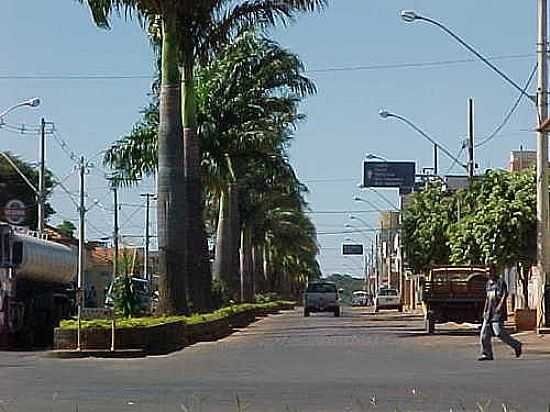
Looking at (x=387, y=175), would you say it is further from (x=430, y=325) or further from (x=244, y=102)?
(x=430, y=325)

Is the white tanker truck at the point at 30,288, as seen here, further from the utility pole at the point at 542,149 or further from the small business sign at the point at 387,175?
the small business sign at the point at 387,175

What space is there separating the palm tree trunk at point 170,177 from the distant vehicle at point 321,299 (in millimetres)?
36509

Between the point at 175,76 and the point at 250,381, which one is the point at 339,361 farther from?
the point at 175,76

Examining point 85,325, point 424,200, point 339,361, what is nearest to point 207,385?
point 339,361

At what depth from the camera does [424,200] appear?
71125 mm

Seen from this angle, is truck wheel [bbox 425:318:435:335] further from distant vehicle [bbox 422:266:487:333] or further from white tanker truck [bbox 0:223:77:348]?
white tanker truck [bbox 0:223:77:348]

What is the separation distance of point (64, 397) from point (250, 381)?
379 cm

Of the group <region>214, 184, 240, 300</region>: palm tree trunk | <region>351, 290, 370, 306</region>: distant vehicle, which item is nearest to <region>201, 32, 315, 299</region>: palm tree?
<region>214, 184, 240, 300</region>: palm tree trunk

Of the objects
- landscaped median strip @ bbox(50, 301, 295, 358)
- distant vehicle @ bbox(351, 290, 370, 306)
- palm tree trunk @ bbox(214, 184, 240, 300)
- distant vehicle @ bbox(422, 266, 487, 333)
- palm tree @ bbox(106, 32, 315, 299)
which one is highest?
palm tree @ bbox(106, 32, 315, 299)

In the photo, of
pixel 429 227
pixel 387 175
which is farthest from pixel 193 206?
pixel 387 175

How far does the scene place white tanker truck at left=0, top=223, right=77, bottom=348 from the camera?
34.1 metres

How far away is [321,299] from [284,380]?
50387 millimetres

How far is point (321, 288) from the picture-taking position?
237 ft

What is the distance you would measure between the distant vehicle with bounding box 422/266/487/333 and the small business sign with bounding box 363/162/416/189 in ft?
194
